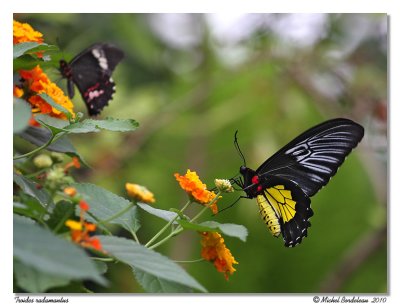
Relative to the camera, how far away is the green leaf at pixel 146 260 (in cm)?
71

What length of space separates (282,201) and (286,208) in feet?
0.07

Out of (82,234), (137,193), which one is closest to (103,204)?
(137,193)

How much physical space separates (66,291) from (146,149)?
2214 mm

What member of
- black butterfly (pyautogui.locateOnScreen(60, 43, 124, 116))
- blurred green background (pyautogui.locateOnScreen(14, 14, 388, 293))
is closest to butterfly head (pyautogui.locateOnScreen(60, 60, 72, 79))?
black butterfly (pyautogui.locateOnScreen(60, 43, 124, 116))

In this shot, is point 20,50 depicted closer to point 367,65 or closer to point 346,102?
point 346,102

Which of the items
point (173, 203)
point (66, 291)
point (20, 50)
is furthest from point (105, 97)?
point (173, 203)

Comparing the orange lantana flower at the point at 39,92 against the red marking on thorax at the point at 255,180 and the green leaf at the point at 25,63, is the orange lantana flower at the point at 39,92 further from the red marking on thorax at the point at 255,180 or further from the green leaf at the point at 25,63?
the red marking on thorax at the point at 255,180

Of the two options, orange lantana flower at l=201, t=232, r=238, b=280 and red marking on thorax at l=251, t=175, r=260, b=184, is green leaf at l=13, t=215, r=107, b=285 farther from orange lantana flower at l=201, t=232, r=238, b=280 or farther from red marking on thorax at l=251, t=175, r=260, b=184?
red marking on thorax at l=251, t=175, r=260, b=184

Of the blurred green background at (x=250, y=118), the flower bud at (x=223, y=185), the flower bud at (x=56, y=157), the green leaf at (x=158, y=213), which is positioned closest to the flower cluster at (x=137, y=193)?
the green leaf at (x=158, y=213)

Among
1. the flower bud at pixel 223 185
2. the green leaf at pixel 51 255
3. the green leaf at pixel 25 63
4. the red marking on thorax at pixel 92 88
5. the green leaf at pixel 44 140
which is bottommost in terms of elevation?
the flower bud at pixel 223 185

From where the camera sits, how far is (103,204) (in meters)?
0.89

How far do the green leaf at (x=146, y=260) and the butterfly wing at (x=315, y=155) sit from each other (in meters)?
0.71

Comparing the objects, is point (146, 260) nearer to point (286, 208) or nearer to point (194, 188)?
point (194, 188)

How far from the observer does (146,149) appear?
3.02 metres
